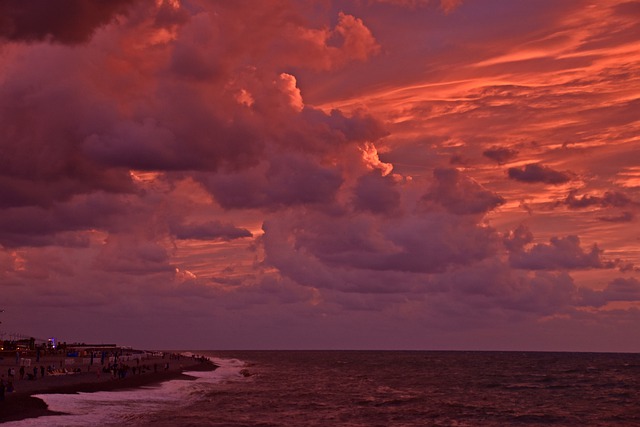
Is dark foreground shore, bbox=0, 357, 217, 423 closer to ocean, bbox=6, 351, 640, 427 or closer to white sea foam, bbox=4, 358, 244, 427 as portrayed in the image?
white sea foam, bbox=4, 358, 244, 427

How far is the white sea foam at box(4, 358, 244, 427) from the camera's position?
194 feet

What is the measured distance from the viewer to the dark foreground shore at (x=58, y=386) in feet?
200

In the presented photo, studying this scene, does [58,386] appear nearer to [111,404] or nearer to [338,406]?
[111,404]

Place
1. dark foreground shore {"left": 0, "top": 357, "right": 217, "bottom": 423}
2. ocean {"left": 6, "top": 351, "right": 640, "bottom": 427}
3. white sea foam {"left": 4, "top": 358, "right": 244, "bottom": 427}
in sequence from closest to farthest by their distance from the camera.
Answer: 1. white sea foam {"left": 4, "top": 358, "right": 244, "bottom": 427}
2. dark foreground shore {"left": 0, "top": 357, "right": 217, "bottom": 423}
3. ocean {"left": 6, "top": 351, "right": 640, "bottom": 427}

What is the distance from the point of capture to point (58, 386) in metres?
83.1

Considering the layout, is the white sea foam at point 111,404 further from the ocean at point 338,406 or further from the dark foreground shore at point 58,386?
the dark foreground shore at point 58,386

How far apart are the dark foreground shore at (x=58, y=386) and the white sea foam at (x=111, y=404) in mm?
1630

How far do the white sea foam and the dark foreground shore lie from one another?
5.35 feet

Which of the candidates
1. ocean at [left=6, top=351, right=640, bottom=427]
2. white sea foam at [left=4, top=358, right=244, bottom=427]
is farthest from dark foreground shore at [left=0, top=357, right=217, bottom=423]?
ocean at [left=6, top=351, right=640, bottom=427]

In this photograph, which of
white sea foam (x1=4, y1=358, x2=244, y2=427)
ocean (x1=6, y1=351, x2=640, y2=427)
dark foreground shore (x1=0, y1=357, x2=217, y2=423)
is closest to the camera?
white sea foam (x1=4, y1=358, x2=244, y2=427)

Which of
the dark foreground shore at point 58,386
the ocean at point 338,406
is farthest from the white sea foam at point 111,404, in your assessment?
the dark foreground shore at point 58,386

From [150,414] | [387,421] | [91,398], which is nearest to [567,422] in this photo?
[387,421]

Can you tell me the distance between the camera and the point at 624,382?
15025 cm

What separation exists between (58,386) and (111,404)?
505 inches
